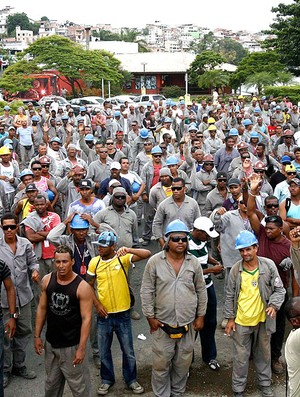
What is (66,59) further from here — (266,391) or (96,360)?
(266,391)

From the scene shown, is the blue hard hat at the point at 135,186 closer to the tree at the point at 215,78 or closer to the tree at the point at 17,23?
the tree at the point at 215,78

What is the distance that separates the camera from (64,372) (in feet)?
14.7

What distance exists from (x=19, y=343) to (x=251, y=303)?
2.45 m

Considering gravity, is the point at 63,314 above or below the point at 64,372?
above

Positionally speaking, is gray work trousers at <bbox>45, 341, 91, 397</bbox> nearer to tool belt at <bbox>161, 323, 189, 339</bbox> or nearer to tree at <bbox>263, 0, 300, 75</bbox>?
tool belt at <bbox>161, 323, 189, 339</bbox>

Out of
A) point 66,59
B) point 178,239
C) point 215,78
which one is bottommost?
point 215,78

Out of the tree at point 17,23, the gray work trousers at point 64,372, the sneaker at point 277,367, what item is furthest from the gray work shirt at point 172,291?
the tree at point 17,23

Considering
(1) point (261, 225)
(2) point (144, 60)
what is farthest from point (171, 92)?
(1) point (261, 225)

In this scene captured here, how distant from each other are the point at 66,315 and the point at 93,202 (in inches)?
94.5

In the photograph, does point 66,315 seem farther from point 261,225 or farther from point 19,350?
point 261,225

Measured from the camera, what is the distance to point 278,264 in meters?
5.33

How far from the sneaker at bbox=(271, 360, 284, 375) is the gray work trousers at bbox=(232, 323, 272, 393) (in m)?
0.43

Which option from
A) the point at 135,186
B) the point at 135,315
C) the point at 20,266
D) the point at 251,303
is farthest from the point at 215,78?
the point at 251,303

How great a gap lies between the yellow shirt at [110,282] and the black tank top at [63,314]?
19.8 inches
